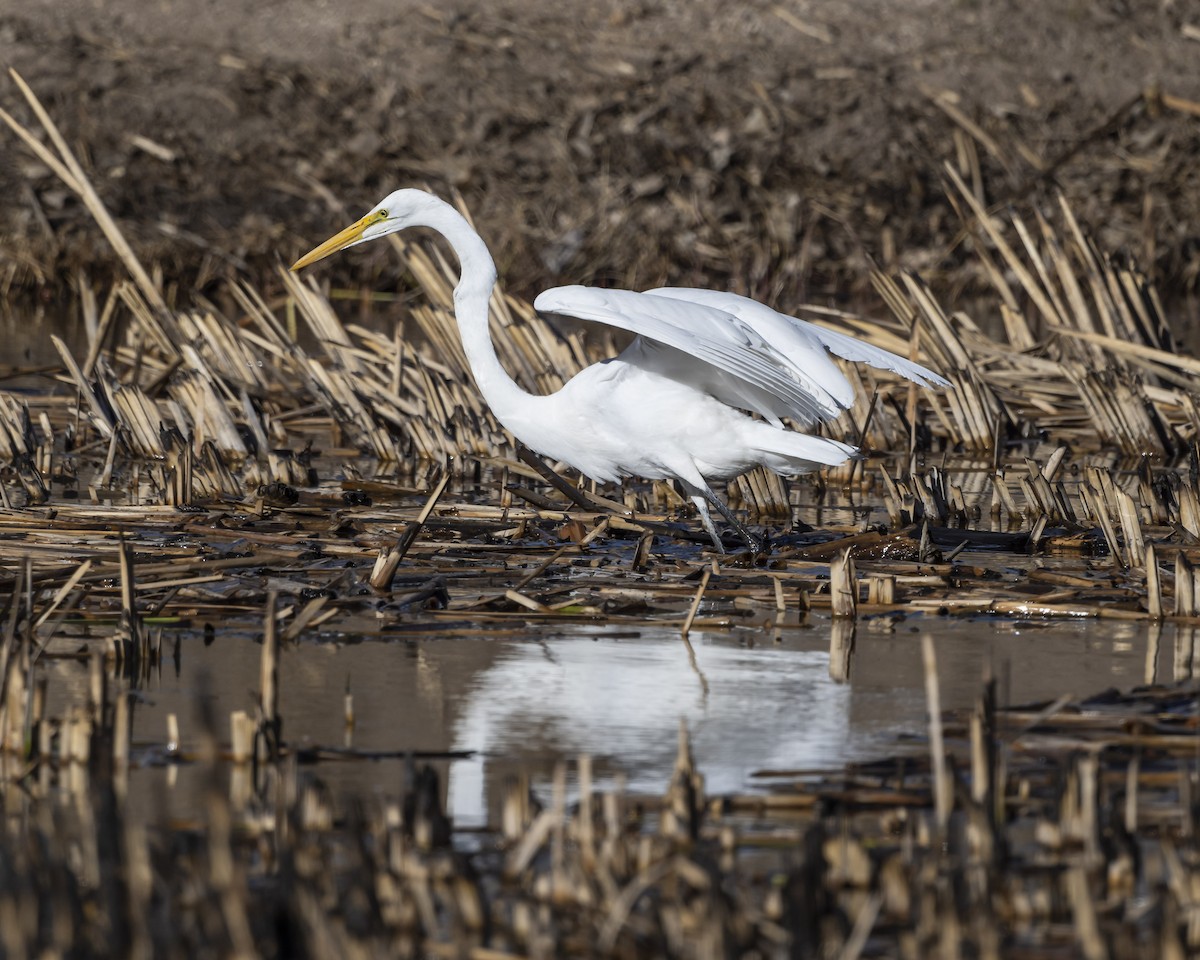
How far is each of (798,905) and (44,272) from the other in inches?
626

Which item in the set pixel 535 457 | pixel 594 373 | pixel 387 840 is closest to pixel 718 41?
pixel 535 457

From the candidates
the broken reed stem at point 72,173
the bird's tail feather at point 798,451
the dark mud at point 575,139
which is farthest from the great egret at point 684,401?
the dark mud at point 575,139

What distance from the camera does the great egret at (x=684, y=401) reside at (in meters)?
6.97

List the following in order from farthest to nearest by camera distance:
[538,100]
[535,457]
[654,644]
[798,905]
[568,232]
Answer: [538,100] → [568,232] → [535,457] → [654,644] → [798,905]

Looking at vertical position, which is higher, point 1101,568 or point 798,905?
point 1101,568

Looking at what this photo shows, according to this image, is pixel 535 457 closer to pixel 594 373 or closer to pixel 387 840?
pixel 594 373

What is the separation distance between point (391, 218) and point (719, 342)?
1.95 meters

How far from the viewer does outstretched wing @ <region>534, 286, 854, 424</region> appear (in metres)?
6.38

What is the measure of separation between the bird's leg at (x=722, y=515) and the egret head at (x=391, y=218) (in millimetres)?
1657

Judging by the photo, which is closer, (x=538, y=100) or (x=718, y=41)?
(x=538, y=100)

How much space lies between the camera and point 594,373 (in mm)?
7191

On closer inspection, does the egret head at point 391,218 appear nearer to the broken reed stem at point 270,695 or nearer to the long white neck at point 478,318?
the long white neck at point 478,318

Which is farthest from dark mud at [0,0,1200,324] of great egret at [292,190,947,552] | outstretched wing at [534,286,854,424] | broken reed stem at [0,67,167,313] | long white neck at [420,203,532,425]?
outstretched wing at [534,286,854,424]

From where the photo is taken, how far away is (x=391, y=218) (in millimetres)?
7805
